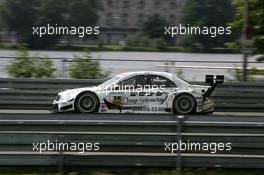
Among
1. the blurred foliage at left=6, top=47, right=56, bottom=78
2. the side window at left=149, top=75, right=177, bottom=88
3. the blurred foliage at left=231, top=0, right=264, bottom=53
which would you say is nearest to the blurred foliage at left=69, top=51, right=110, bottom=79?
the blurred foliage at left=6, top=47, right=56, bottom=78

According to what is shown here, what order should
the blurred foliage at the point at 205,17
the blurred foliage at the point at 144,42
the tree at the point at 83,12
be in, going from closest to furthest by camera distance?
the blurred foliage at the point at 205,17
the blurred foliage at the point at 144,42
the tree at the point at 83,12

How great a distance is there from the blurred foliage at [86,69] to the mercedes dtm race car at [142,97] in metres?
4.16

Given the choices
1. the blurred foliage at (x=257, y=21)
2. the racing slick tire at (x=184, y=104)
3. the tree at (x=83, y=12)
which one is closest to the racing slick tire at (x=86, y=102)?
the racing slick tire at (x=184, y=104)

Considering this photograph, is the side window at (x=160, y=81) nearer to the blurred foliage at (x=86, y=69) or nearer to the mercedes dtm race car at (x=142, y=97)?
the mercedes dtm race car at (x=142, y=97)

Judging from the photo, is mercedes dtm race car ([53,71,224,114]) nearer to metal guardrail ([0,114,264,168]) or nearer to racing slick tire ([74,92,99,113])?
racing slick tire ([74,92,99,113])

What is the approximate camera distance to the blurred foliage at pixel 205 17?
26.6m

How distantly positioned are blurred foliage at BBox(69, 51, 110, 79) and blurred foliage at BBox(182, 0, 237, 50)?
30.4ft

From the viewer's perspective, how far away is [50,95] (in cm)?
1499

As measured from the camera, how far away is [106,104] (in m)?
13.4

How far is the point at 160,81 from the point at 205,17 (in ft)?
45.5

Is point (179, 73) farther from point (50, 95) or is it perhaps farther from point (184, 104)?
point (50, 95)

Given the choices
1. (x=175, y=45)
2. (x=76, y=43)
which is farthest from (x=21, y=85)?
(x=175, y=45)

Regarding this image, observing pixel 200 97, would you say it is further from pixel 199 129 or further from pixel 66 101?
pixel 199 129

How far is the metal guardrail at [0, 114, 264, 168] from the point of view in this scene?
6895mm
